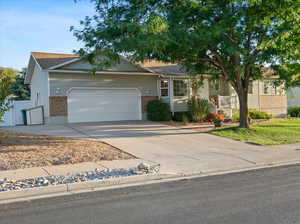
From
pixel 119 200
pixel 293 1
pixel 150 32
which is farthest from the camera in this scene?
pixel 293 1

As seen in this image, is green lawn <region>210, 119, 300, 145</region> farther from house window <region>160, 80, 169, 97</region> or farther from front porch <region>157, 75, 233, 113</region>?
house window <region>160, 80, 169, 97</region>

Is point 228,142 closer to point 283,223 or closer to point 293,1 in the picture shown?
point 293,1

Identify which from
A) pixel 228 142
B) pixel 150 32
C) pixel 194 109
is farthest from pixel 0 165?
pixel 194 109

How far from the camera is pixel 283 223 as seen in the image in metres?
4.16

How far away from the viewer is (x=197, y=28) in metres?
11.9

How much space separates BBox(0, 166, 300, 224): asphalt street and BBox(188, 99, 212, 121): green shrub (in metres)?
12.5

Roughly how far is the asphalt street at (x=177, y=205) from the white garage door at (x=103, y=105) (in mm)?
12314

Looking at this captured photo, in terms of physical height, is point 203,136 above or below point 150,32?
below

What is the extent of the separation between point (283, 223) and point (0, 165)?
7238 millimetres

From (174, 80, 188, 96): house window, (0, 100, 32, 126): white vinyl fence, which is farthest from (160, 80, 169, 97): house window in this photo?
(0, 100, 32, 126): white vinyl fence

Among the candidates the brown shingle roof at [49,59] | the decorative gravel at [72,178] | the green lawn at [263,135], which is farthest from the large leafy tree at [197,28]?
the brown shingle roof at [49,59]

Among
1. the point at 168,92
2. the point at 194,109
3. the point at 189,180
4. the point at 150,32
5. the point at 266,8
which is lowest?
the point at 189,180

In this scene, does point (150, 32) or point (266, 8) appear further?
point (266, 8)

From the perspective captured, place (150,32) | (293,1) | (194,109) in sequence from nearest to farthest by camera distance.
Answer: (150,32), (293,1), (194,109)
